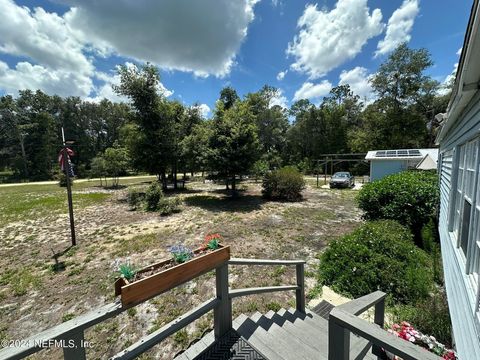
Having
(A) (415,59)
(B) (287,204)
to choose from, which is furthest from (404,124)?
(B) (287,204)

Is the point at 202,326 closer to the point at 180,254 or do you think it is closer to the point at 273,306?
the point at 273,306

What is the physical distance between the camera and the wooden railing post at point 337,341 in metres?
1.15

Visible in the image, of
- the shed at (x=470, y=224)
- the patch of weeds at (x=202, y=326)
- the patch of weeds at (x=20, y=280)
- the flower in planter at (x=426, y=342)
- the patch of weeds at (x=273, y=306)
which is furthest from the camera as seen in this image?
the patch of weeds at (x=20, y=280)

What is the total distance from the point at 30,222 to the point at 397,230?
41.1 feet

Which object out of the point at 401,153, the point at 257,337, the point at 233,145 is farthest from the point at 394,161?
the point at 257,337

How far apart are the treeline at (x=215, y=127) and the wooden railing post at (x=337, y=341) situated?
10937mm

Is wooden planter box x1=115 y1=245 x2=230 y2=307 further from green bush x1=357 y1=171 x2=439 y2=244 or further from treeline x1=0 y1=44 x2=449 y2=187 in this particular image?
treeline x1=0 y1=44 x2=449 y2=187

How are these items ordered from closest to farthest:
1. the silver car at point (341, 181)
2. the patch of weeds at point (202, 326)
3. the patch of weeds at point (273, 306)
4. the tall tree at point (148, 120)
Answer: the patch of weeds at point (202, 326)
the patch of weeds at point (273, 306)
the tall tree at point (148, 120)
the silver car at point (341, 181)

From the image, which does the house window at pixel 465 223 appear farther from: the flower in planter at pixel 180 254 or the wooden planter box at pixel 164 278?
the flower in planter at pixel 180 254

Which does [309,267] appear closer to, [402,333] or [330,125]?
[402,333]

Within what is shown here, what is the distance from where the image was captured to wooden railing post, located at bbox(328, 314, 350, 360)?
115cm

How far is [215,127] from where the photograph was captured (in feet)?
42.1

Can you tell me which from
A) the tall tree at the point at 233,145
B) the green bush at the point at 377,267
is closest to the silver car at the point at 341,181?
the tall tree at the point at 233,145

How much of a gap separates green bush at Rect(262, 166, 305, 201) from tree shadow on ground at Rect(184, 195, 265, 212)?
86cm
